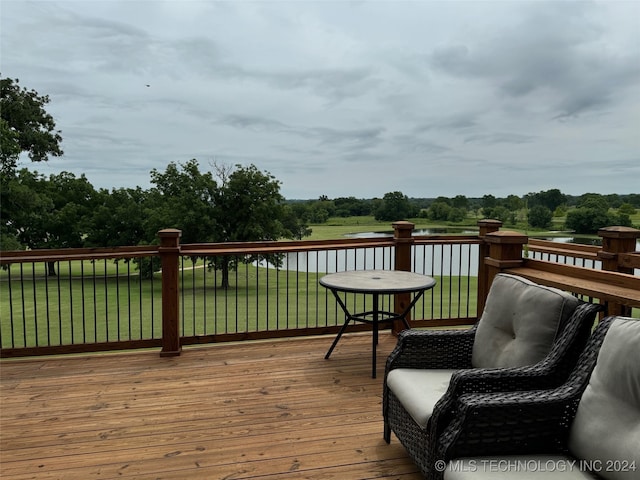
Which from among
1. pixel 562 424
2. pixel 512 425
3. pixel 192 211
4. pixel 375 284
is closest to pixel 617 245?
pixel 375 284

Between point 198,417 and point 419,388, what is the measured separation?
1.53 meters

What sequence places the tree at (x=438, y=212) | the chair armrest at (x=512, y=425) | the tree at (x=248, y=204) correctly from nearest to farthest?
the chair armrest at (x=512, y=425) → the tree at (x=438, y=212) → the tree at (x=248, y=204)

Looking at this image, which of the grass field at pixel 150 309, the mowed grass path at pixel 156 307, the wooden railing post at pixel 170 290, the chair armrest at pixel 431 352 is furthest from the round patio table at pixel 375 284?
the mowed grass path at pixel 156 307

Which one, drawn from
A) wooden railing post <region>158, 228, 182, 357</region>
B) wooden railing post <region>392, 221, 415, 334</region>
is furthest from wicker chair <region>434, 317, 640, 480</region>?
wooden railing post <region>158, 228, 182, 357</region>

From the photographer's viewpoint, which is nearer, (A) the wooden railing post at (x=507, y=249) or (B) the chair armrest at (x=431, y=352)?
(B) the chair armrest at (x=431, y=352)

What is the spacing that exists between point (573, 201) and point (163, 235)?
5.46m

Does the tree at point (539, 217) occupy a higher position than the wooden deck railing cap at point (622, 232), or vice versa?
the tree at point (539, 217)

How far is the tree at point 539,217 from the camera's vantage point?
5.57 metres

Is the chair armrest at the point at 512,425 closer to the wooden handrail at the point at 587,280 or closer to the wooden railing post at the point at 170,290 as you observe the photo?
the wooden handrail at the point at 587,280

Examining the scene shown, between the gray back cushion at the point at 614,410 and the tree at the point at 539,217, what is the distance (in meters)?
4.36

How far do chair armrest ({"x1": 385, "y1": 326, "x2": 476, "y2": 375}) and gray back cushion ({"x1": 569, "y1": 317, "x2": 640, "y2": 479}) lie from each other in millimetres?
860

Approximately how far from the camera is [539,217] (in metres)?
5.67

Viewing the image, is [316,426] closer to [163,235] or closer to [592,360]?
[592,360]

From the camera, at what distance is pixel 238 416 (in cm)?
286
